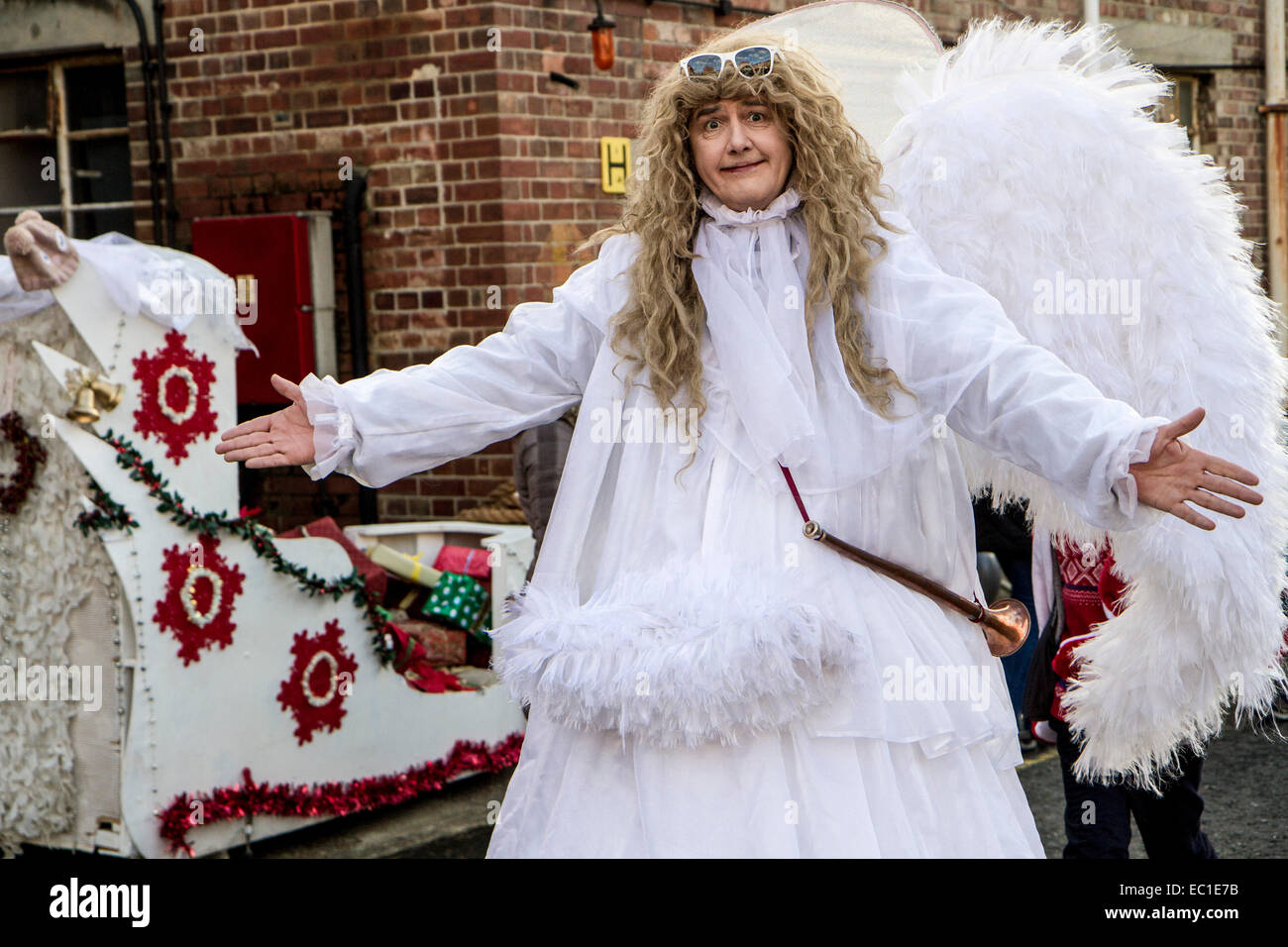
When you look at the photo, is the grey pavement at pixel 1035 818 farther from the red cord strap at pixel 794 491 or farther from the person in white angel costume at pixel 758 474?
the red cord strap at pixel 794 491

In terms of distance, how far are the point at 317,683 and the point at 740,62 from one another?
2.80m

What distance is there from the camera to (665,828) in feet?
7.88

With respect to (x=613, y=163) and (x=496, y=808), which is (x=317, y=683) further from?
(x=613, y=163)

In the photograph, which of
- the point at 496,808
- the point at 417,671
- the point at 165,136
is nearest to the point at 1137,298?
the point at 496,808

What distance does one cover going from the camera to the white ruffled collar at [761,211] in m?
2.67

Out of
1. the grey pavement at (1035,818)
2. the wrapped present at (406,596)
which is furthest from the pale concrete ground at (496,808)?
the wrapped present at (406,596)

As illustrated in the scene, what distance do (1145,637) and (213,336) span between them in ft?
9.37

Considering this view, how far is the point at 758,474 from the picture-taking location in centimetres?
252

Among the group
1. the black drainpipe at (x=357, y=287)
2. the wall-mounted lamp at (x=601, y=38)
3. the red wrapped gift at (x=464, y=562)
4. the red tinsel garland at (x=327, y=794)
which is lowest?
the red tinsel garland at (x=327, y=794)

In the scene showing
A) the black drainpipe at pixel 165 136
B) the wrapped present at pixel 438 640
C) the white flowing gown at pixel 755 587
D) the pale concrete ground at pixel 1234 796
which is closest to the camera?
the white flowing gown at pixel 755 587

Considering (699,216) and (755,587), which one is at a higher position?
(699,216)

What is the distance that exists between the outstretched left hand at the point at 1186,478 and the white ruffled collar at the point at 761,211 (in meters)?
0.79

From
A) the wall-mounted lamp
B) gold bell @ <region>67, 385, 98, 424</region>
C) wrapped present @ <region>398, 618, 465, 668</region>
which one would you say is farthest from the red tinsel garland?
the wall-mounted lamp

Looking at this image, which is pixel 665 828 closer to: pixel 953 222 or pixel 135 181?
pixel 953 222
